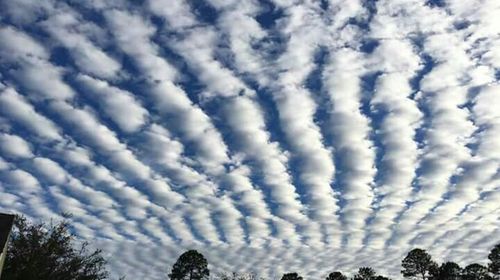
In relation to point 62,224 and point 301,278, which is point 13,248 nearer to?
point 62,224

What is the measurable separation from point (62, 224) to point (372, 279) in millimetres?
75164

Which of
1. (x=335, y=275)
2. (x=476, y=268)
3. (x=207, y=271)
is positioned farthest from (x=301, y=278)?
(x=476, y=268)

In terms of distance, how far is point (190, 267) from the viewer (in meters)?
84.2

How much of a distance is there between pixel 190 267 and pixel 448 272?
45125mm

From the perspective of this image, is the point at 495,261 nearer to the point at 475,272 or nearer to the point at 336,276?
the point at 475,272

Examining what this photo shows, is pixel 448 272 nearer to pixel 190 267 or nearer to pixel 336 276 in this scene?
pixel 336 276

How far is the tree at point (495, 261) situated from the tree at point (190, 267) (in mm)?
46000

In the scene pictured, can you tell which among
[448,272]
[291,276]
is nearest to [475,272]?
[448,272]

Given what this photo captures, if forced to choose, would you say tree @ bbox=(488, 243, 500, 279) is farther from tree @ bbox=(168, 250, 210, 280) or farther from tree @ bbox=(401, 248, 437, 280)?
tree @ bbox=(168, 250, 210, 280)

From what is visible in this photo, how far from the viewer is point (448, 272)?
285 feet

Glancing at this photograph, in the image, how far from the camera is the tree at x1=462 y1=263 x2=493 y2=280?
274ft

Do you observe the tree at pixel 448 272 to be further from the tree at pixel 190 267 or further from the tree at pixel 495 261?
the tree at pixel 190 267

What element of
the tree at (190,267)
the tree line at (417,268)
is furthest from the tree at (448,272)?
the tree at (190,267)

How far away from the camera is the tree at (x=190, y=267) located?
8388 centimetres
